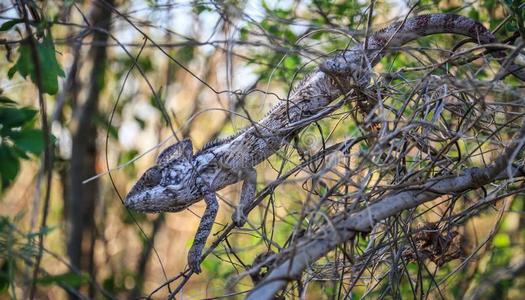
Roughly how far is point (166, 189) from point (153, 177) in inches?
3.8

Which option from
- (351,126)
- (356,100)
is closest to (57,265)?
(351,126)

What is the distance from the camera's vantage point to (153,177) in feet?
9.73

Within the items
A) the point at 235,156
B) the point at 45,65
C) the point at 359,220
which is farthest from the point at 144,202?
the point at 359,220

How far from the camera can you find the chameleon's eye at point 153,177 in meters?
2.97

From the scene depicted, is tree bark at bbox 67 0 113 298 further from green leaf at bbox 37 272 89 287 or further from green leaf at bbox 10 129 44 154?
green leaf at bbox 37 272 89 287

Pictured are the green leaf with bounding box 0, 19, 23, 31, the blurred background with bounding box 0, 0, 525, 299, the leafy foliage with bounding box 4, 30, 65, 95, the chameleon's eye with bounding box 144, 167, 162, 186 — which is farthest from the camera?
the blurred background with bounding box 0, 0, 525, 299

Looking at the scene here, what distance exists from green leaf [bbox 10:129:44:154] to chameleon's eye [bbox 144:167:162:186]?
1074mm

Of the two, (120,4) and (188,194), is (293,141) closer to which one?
(188,194)

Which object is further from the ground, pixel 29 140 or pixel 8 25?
pixel 8 25

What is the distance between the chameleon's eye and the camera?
297cm

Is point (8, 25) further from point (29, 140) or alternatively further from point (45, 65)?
point (29, 140)

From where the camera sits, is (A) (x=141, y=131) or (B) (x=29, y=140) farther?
(A) (x=141, y=131)

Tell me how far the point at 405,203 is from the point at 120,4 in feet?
12.9

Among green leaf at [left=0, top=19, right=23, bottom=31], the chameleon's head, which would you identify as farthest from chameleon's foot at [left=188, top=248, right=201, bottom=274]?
green leaf at [left=0, top=19, right=23, bottom=31]
